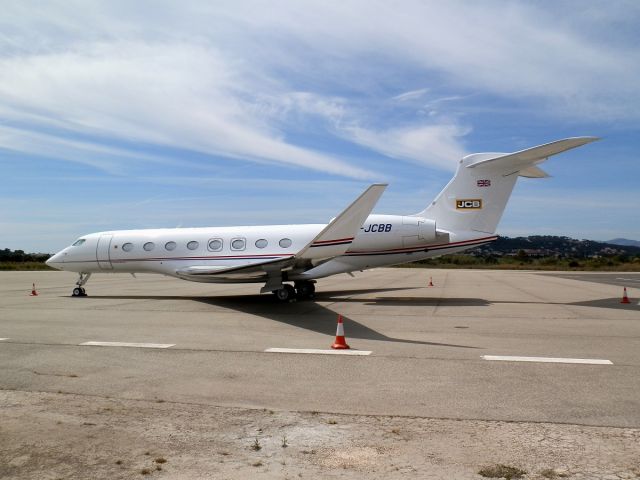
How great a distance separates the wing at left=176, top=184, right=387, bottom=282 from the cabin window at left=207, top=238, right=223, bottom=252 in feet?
6.98

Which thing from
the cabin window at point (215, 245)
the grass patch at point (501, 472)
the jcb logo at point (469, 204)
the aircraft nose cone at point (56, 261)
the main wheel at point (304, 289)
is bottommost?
the grass patch at point (501, 472)

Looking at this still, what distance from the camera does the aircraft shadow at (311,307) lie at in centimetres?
1191

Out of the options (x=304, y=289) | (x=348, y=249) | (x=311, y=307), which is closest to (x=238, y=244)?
(x=304, y=289)

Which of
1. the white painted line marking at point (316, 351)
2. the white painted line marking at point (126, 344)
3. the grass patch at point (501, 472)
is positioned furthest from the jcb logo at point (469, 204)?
the grass patch at point (501, 472)

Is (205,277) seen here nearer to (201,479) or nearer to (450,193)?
(450,193)

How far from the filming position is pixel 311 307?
16.8 meters

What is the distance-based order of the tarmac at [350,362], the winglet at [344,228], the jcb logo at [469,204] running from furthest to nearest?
the jcb logo at [469,204] → the winglet at [344,228] → the tarmac at [350,362]

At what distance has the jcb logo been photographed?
18281 millimetres

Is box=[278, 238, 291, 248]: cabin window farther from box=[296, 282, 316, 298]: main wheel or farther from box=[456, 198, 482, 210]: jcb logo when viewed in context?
box=[456, 198, 482, 210]: jcb logo

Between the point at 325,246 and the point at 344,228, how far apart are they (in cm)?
76

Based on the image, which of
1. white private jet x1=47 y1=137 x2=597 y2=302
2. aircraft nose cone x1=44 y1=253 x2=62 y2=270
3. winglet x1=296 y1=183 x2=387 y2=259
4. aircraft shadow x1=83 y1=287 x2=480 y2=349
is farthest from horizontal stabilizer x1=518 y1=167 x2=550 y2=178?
aircraft nose cone x1=44 y1=253 x2=62 y2=270

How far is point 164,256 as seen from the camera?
20.0 m

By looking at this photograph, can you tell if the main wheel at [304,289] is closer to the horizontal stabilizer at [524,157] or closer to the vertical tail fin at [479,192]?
the vertical tail fin at [479,192]

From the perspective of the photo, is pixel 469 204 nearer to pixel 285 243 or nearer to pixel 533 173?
pixel 533 173
